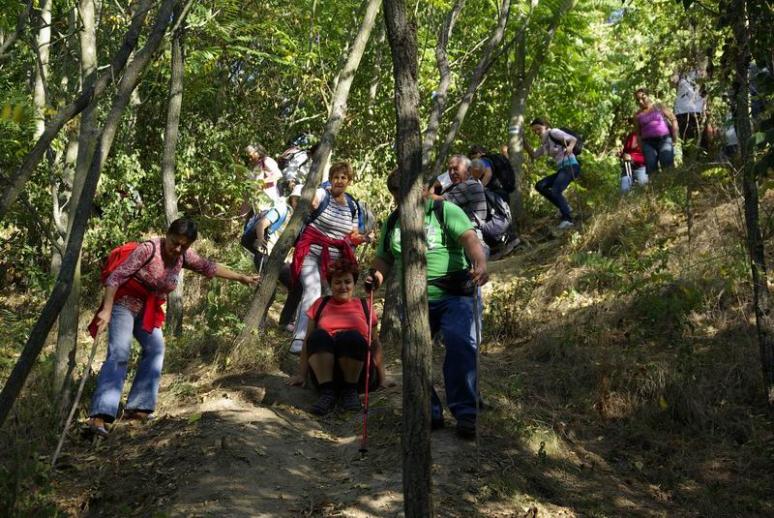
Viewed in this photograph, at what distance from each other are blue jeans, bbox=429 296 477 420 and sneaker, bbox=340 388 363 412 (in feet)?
3.79

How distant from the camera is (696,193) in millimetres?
12086

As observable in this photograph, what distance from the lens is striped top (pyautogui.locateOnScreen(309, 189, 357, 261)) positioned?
28.9 feet

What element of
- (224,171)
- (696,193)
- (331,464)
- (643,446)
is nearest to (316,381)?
(331,464)

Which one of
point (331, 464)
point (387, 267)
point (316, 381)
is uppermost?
point (387, 267)

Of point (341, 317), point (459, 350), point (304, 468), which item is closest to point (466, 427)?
point (459, 350)

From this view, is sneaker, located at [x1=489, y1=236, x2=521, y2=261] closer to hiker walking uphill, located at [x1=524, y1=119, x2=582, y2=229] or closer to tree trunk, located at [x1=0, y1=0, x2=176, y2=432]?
hiker walking uphill, located at [x1=524, y1=119, x2=582, y2=229]

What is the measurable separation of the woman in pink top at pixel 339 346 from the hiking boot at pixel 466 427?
1093 millimetres

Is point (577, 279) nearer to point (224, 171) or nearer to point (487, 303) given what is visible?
point (487, 303)

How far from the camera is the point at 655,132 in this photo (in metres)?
13.0

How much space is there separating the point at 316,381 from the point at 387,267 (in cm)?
136

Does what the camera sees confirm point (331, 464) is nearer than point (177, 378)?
Yes

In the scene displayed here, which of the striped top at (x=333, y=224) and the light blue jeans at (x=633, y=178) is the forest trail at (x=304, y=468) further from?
the light blue jeans at (x=633, y=178)

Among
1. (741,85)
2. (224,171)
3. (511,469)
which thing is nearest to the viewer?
(511,469)

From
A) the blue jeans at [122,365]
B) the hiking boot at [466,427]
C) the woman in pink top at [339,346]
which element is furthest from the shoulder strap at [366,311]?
the blue jeans at [122,365]
